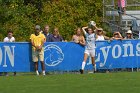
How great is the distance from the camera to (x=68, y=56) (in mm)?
21391

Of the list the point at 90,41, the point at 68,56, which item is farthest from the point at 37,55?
the point at 90,41

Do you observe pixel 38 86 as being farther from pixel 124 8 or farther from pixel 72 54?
pixel 124 8

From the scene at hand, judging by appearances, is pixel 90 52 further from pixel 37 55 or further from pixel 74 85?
pixel 74 85

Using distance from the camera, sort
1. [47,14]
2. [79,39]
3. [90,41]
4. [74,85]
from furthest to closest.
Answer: [47,14] → [79,39] → [90,41] → [74,85]

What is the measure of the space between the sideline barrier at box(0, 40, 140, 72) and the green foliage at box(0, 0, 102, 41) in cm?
1067

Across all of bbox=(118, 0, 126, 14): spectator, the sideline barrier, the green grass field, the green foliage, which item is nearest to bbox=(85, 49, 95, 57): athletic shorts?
the sideline barrier

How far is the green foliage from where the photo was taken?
3306cm

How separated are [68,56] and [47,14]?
12648 mm

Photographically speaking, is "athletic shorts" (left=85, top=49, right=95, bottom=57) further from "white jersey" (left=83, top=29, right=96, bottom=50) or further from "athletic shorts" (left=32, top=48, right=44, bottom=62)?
"athletic shorts" (left=32, top=48, right=44, bottom=62)

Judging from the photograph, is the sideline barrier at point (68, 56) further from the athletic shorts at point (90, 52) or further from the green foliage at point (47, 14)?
the green foliage at point (47, 14)

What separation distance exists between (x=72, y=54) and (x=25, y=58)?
1.86m

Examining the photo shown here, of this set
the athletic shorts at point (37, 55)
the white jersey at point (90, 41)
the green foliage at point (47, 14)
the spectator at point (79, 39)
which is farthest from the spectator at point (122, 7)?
the athletic shorts at point (37, 55)

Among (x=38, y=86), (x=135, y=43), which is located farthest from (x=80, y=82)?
(x=135, y=43)

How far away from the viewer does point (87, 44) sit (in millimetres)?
21375
